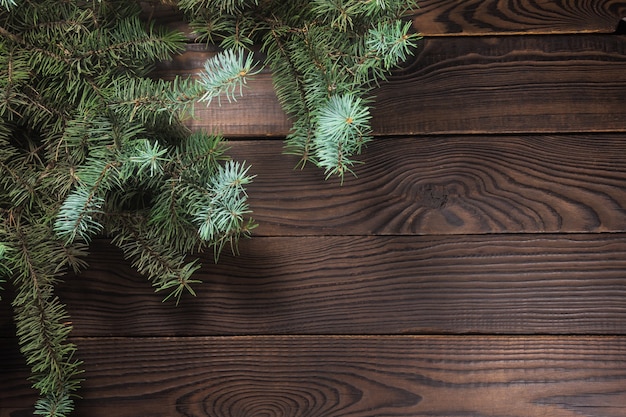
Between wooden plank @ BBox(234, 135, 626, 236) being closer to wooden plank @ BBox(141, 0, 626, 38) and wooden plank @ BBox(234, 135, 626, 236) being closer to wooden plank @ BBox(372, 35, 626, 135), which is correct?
wooden plank @ BBox(372, 35, 626, 135)

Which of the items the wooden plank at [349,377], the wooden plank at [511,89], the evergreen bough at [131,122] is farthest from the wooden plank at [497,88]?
the wooden plank at [349,377]

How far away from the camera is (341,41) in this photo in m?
0.74

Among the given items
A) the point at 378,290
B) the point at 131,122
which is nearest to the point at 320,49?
the point at 131,122

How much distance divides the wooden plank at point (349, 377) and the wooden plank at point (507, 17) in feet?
1.33

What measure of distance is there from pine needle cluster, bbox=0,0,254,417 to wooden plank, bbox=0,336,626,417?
10cm

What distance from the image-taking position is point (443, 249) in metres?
0.88

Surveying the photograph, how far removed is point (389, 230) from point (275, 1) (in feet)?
1.05

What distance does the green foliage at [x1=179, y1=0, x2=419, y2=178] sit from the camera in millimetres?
685

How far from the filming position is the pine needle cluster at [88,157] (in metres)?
0.71

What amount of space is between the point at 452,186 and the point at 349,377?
0.28m

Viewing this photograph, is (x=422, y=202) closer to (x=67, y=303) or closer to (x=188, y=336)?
(x=188, y=336)

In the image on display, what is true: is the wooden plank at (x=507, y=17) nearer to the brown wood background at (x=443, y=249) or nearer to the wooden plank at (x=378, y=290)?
the brown wood background at (x=443, y=249)

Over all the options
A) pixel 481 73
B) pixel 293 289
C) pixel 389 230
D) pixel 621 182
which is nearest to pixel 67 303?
pixel 293 289

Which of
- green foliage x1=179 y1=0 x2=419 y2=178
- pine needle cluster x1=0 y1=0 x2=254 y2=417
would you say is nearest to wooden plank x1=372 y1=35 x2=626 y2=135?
green foliage x1=179 y1=0 x2=419 y2=178
